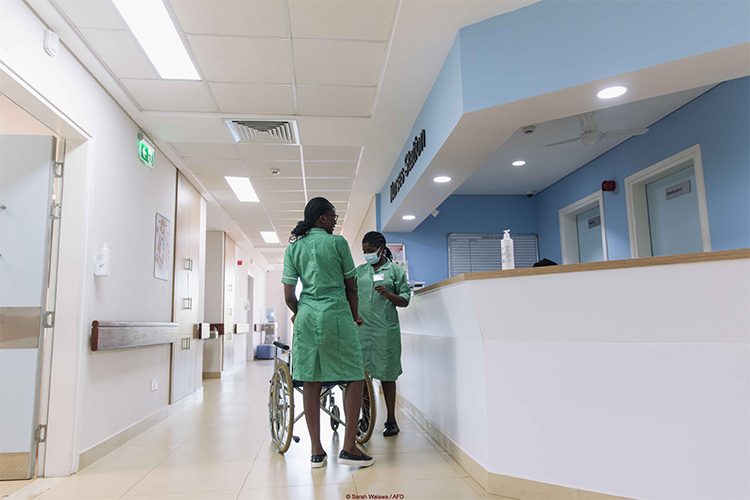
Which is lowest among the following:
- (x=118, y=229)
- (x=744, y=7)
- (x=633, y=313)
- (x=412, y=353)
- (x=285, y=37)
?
(x=412, y=353)

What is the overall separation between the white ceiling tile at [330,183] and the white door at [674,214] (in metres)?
3.43

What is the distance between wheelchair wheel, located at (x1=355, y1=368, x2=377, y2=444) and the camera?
11.0 ft

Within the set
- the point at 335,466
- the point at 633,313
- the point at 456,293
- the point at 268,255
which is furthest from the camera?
the point at 268,255

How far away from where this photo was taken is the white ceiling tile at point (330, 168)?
5863 millimetres

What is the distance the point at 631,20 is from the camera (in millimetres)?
2609

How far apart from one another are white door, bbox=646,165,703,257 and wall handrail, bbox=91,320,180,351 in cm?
482

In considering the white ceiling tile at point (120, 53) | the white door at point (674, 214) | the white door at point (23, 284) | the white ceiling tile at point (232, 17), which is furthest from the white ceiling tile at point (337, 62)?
the white door at point (674, 214)

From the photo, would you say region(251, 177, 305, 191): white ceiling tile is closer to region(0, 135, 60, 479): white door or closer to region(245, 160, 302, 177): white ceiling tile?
region(245, 160, 302, 177): white ceiling tile

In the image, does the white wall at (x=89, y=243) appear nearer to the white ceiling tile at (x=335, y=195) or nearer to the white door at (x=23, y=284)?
the white door at (x=23, y=284)

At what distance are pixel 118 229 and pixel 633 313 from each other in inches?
143

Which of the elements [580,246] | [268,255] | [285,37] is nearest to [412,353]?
[285,37]

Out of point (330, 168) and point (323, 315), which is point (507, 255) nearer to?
point (323, 315)

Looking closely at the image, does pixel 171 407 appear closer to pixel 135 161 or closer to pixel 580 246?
pixel 135 161

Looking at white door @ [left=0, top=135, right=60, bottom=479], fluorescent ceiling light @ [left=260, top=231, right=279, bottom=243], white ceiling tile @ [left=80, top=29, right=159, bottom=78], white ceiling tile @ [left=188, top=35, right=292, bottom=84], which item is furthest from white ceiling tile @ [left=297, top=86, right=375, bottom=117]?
fluorescent ceiling light @ [left=260, top=231, right=279, bottom=243]
